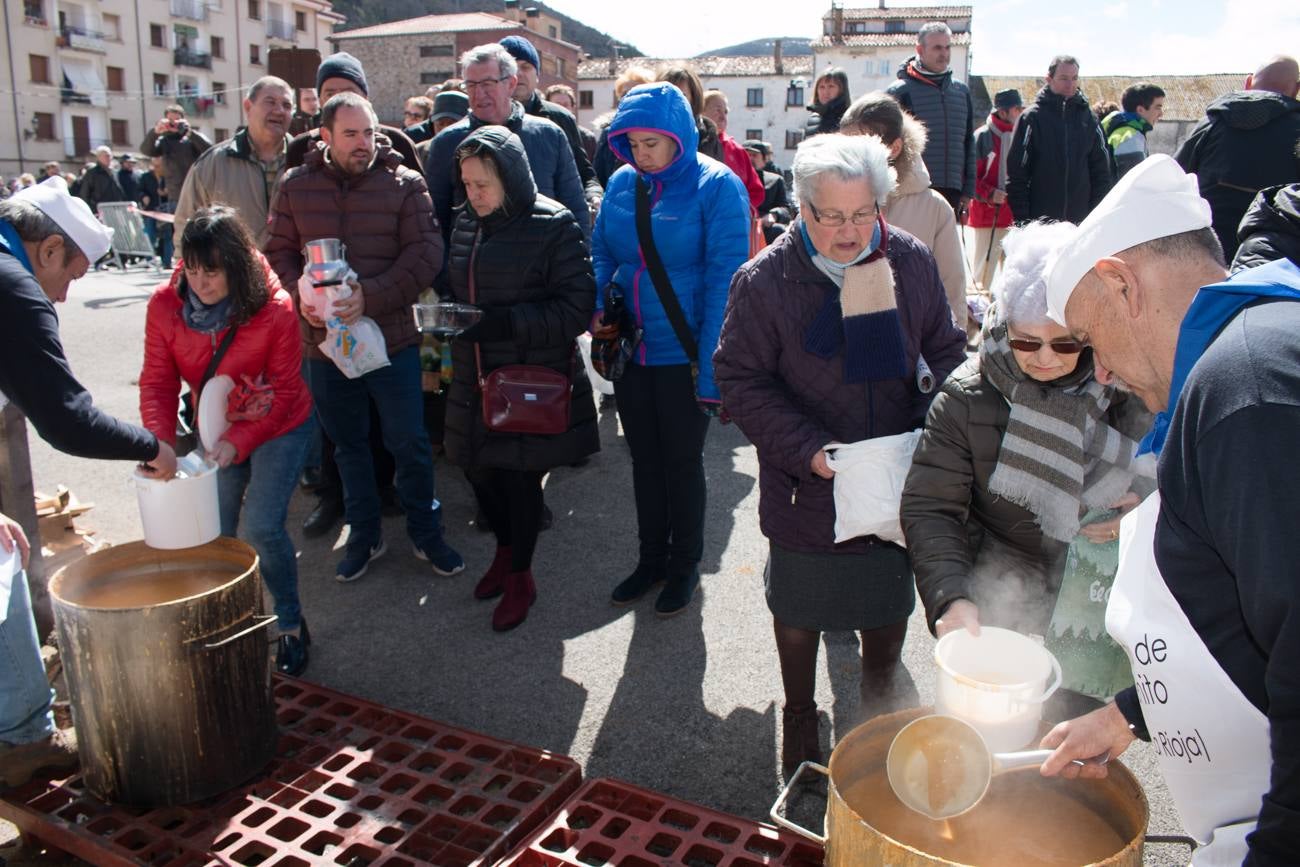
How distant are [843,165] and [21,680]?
295 centimetres

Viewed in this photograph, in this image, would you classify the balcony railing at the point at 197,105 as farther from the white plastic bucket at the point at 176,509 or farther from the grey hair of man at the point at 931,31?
the white plastic bucket at the point at 176,509

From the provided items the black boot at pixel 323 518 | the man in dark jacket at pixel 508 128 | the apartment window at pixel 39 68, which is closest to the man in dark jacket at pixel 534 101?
the man in dark jacket at pixel 508 128

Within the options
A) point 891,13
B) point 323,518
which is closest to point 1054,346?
point 323,518

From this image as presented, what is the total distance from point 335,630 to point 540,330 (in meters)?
1.62

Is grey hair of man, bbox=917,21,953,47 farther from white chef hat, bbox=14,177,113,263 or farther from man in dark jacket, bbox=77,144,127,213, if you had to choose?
man in dark jacket, bbox=77,144,127,213

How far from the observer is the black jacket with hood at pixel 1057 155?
284 inches

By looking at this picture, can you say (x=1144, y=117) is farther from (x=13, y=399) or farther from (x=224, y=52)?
(x=224, y=52)

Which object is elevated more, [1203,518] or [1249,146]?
[1249,146]

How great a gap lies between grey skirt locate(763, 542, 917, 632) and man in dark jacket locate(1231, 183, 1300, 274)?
127 cm

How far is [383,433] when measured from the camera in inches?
184

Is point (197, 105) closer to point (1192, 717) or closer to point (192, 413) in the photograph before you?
point (192, 413)

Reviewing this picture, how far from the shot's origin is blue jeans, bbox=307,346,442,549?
14.8 feet

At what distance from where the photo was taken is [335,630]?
13.9ft

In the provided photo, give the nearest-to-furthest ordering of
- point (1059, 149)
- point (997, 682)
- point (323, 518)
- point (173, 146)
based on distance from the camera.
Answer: point (997, 682) < point (323, 518) < point (1059, 149) < point (173, 146)
